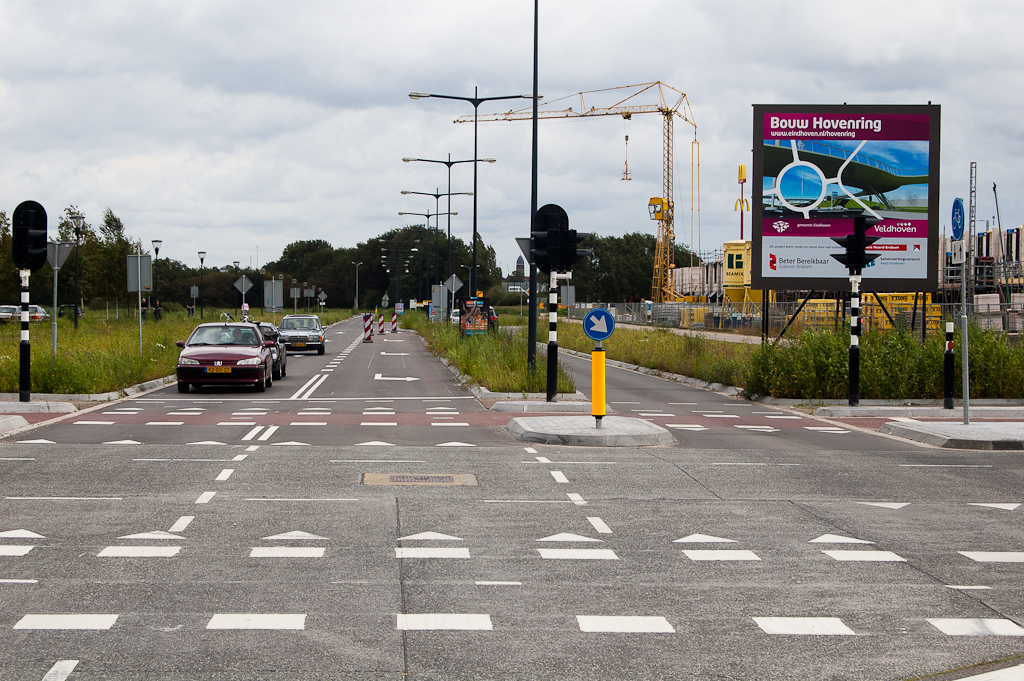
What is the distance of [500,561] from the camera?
6.87m

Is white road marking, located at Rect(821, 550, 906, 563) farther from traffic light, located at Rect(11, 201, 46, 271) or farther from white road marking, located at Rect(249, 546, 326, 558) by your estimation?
traffic light, located at Rect(11, 201, 46, 271)

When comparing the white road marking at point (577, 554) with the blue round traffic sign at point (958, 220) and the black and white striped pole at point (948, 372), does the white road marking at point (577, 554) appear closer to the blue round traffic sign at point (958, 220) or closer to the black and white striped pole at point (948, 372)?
the blue round traffic sign at point (958, 220)

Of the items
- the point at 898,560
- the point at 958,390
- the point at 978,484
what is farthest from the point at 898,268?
the point at 898,560

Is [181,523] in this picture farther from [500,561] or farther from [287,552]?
[500,561]

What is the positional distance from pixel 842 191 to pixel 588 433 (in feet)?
50.1

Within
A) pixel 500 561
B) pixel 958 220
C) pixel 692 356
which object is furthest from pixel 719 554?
pixel 692 356

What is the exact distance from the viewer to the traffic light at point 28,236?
17031 mm

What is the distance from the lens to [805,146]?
87.0 feet

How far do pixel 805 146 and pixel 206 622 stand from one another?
78.1ft

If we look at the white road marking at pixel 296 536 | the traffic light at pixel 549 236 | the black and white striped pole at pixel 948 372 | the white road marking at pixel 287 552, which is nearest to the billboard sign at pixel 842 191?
the black and white striped pole at pixel 948 372

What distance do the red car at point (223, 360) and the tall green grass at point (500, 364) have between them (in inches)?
196

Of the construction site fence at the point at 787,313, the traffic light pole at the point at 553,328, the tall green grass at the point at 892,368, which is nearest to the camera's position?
the traffic light pole at the point at 553,328

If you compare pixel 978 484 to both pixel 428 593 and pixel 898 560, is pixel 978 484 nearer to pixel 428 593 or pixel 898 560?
pixel 898 560

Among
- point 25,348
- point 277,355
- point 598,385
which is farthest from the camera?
point 277,355
